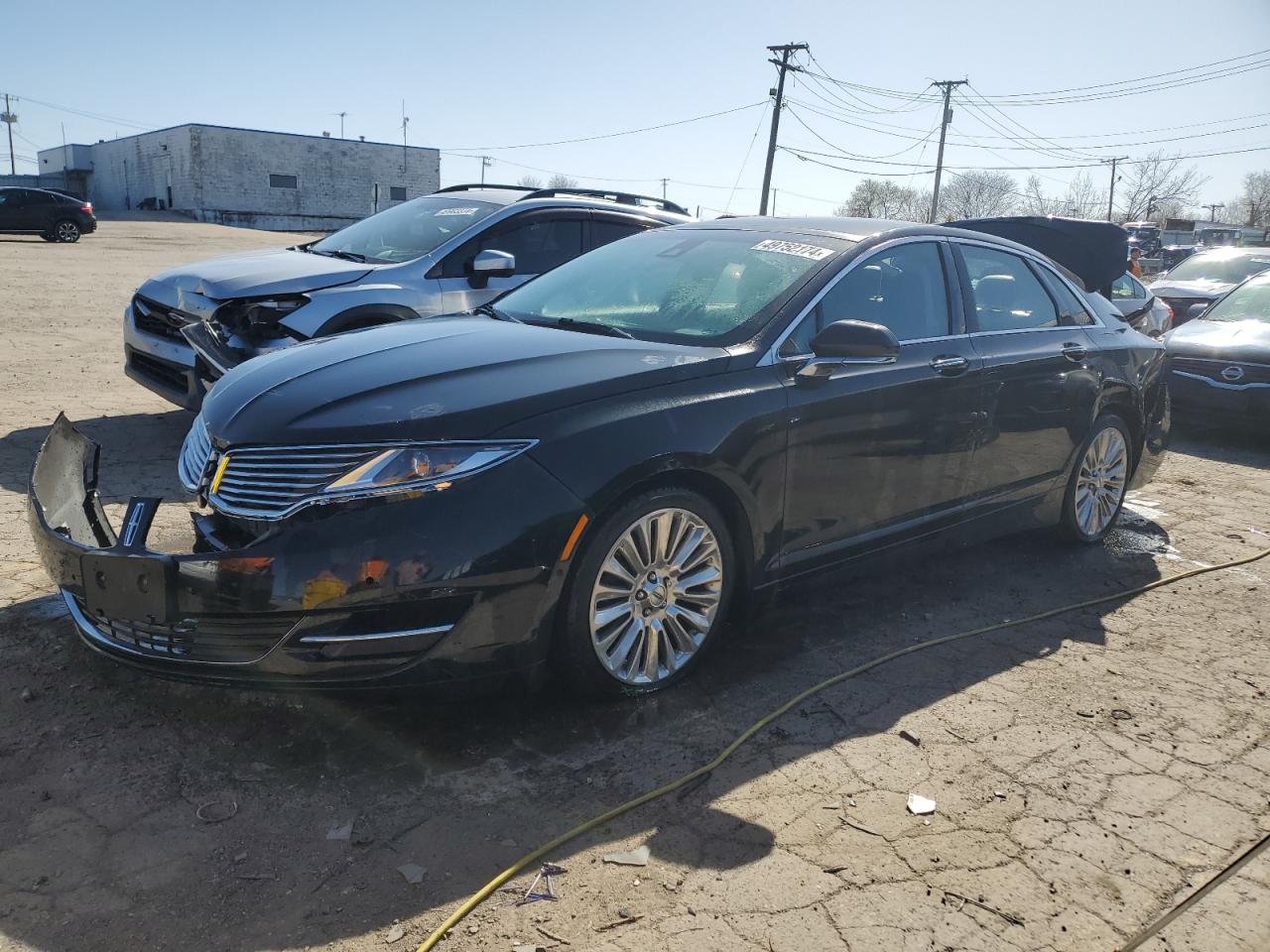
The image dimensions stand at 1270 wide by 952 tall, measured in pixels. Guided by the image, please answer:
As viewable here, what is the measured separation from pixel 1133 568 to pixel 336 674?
176 inches

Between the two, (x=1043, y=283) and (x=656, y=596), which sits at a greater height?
(x=1043, y=283)

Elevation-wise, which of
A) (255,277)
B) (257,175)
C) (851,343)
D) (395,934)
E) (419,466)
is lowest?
(395,934)

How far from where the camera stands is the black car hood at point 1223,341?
30.2ft

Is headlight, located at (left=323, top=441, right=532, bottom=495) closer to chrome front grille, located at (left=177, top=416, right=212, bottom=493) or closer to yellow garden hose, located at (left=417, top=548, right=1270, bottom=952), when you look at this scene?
chrome front grille, located at (left=177, top=416, right=212, bottom=493)

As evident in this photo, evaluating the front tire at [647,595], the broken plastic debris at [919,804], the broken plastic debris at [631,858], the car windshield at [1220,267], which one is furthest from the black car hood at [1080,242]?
the car windshield at [1220,267]

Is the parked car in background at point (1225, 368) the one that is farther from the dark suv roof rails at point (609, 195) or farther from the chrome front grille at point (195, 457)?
the chrome front grille at point (195, 457)

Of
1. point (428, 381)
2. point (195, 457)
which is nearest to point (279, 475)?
point (428, 381)

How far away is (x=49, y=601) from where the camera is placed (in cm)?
410

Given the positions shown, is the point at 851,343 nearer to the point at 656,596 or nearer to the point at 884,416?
the point at 884,416

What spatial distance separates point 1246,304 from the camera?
34.4ft

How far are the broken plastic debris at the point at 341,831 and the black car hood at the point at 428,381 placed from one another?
1.12 meters

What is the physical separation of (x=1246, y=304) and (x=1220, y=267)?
5149mm

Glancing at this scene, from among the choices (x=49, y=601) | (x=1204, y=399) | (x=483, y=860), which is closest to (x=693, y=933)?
(x=483, y=860)

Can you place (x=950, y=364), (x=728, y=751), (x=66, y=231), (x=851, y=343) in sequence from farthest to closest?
(x=66, y=231) < (x=950, y=364) < (x=851, y=343) < (x=728, y=751)
